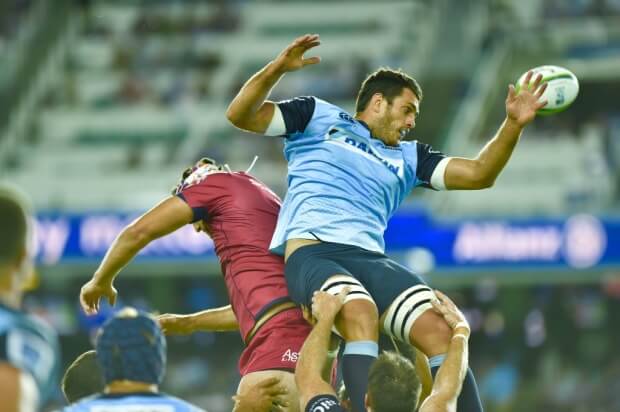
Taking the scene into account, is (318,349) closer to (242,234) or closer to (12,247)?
(242,234)

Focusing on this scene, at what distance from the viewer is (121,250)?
733 cm

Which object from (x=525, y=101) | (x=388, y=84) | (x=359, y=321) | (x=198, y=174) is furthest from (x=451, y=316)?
(x=198, y=174)

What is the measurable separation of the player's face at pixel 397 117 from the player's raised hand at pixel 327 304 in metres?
0.99

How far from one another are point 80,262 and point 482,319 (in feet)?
21.6

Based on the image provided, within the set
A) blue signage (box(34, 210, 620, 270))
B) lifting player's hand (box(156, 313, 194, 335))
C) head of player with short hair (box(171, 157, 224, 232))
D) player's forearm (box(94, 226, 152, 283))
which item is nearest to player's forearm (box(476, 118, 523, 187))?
head of player with short hair (box(171, 157, 224, 232))

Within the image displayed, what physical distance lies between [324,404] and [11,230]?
1884mm

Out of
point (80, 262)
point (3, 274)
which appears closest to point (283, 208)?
point (3, 274)

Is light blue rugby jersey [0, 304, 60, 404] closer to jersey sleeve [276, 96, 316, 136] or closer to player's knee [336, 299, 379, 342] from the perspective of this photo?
player's knee [336, 299, 379, 342]

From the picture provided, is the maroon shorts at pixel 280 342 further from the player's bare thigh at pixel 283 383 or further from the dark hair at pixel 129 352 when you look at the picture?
the dark hair at pixel 129 352

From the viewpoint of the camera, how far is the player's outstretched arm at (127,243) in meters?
7.32

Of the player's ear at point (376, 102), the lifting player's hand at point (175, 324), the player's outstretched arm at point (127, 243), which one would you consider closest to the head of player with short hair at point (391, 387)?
the player's ear at point (376, 102)

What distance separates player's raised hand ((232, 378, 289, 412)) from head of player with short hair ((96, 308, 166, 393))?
72.3 inches

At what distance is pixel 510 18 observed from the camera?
24.0 m

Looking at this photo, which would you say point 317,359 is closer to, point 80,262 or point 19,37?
point 80,262
